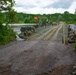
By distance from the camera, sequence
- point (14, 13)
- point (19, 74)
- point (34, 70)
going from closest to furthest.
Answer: point (19, 74) → point (34, 70) → point (14, 13)

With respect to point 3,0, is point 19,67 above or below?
below

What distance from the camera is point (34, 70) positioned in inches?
695

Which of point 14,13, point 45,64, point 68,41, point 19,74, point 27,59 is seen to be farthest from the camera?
point 14,13

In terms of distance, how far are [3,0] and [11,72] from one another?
22.8m

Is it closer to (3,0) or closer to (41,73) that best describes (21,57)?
(41,73)

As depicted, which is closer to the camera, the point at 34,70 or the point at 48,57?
the point at 34,70

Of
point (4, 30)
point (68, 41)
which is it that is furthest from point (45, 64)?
point (4, 30)

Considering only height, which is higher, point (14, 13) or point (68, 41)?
point (14, 13)

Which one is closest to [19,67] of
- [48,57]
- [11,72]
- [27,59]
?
[11,72]

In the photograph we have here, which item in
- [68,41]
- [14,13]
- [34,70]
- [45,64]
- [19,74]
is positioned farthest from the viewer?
[14,13]

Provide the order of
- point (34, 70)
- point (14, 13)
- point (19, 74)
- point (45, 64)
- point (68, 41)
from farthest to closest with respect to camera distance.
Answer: point (14, 13) → point (68, 41) → point (45, 64) → point (34, 70) → point (19, 74)

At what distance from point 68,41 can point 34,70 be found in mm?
19932

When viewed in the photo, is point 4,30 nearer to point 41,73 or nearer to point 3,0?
point 3,0

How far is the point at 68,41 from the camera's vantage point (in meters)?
36.9
